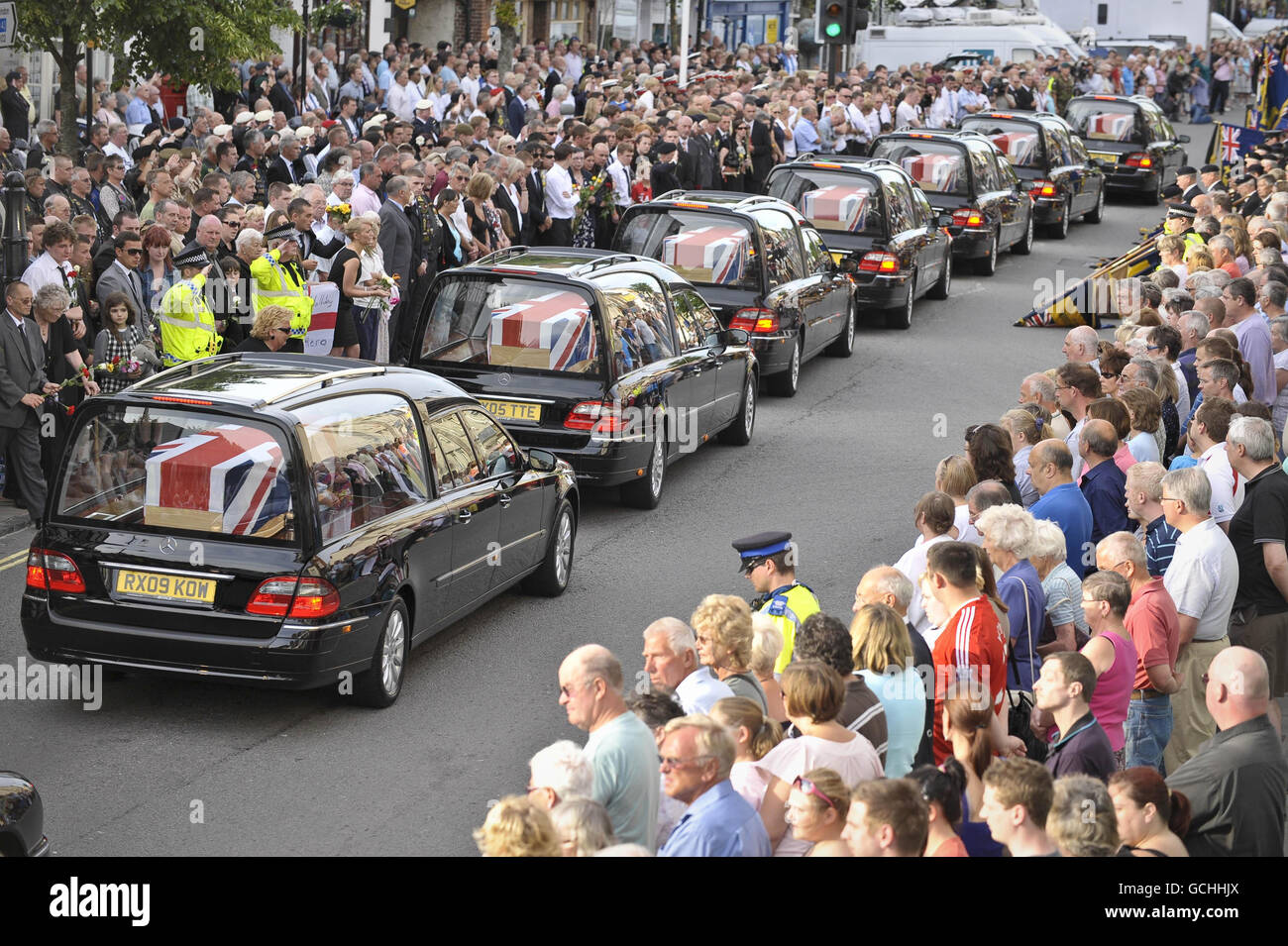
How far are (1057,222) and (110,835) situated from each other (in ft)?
78.7

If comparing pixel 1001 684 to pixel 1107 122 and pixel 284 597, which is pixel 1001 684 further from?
pixel 1107 122

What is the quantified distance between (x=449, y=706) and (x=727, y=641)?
2826 millimetres

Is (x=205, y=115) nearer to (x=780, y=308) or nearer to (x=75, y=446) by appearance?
(x=780, y=308)

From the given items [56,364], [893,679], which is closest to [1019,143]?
[56,364]

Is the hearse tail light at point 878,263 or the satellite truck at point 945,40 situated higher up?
the satellite truck at point 945,40

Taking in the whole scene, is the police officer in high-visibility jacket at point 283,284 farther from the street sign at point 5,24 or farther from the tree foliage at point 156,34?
the tree foliage at point 156,34

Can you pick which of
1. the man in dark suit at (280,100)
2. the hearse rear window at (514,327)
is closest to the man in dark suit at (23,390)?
the hearse rear window at (514,327)

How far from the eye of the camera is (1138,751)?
767 centimetres

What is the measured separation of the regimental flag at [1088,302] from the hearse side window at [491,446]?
41.2 feet

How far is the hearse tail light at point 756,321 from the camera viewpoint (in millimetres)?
16312

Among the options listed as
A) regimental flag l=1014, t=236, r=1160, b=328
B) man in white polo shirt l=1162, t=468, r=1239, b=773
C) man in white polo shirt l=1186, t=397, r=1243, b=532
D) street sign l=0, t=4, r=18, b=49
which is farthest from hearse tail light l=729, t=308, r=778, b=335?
man in white polo shirt l=1162, t=468, r=1239, b=773

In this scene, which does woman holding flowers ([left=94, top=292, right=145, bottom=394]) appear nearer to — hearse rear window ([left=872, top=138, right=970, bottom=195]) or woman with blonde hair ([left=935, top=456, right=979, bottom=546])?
woman with blonde hair ([left=935, top=456, right=979, bottom=546])

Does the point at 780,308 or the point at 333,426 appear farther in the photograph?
the point at 780,308

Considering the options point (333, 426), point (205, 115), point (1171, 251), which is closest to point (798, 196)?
point (1171, 251)
